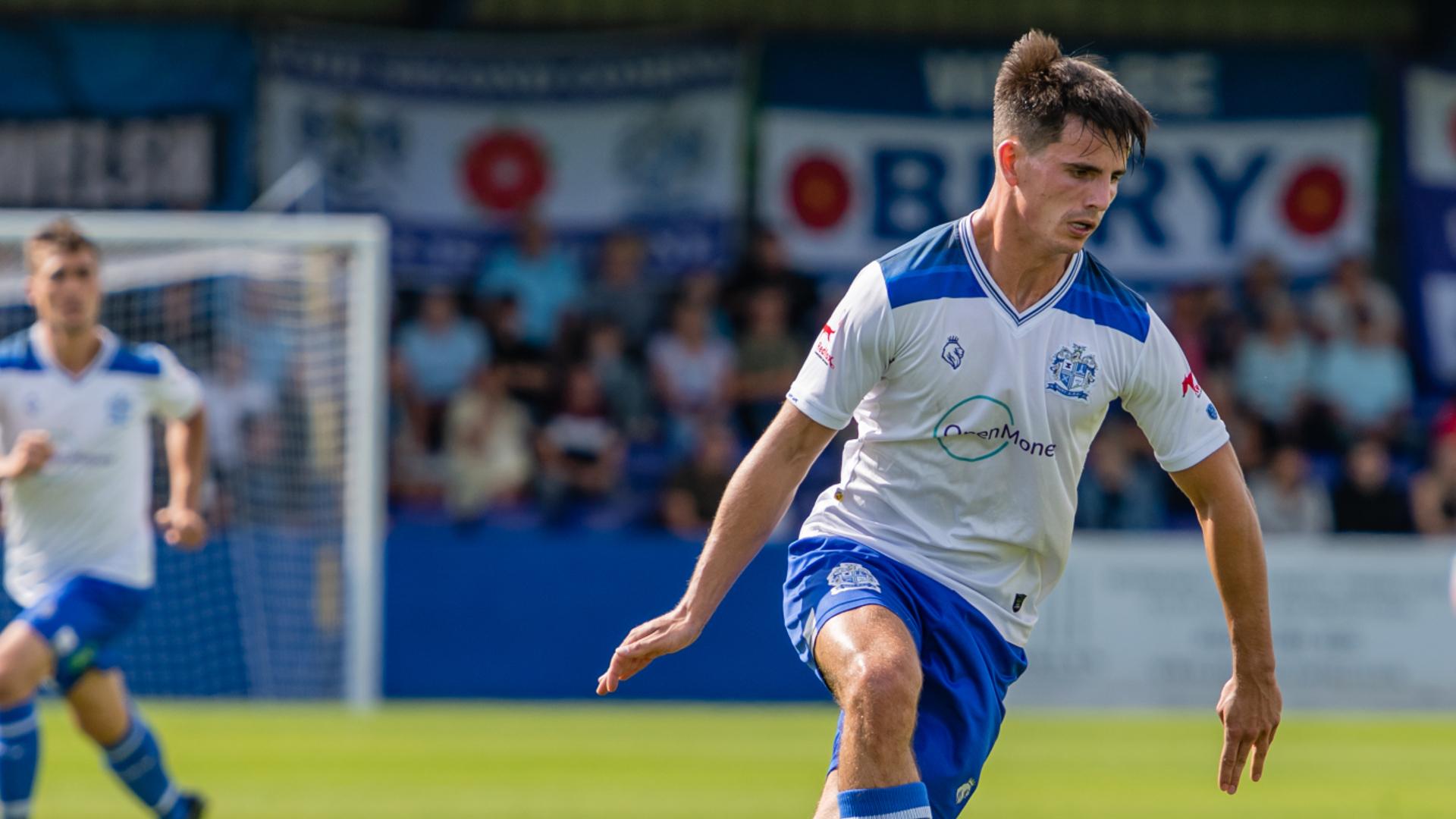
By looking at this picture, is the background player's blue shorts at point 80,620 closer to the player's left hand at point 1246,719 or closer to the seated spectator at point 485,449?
the player's left hand at point 1246,719

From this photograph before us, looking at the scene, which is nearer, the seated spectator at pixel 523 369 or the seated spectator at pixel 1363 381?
the seated spectator at pixel 523 369

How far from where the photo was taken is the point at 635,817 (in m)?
9.52

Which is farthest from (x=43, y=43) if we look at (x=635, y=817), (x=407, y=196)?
(x=635, y=817)

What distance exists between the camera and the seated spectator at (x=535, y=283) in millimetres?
17953

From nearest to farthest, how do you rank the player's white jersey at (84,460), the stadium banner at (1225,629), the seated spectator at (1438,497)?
the player's white jersey at (84,460)
the stadium banner at (1225,629)
the seated spectator at (1438,497)

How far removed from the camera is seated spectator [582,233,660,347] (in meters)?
18.2

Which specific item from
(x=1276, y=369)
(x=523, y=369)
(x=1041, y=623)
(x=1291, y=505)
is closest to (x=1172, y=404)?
(x=1041, y=623)

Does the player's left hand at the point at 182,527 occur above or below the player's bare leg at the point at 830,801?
below

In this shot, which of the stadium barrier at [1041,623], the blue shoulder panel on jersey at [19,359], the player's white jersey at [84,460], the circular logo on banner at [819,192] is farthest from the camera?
the circular logo on banner at [819,192]

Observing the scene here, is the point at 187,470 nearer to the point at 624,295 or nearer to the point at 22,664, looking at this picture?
the point at 22,664

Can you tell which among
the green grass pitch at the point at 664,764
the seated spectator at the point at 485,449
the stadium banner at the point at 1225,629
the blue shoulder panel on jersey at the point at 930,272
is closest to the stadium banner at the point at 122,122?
the seated spectator at the point at 485,449

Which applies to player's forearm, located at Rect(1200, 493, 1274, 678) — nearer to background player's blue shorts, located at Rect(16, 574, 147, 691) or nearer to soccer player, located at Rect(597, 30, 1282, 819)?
soccer player, located at Rect(597, 30, 1282, 819)

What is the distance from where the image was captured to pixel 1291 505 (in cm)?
1722

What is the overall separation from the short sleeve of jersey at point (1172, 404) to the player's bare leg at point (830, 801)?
118 centimetres
